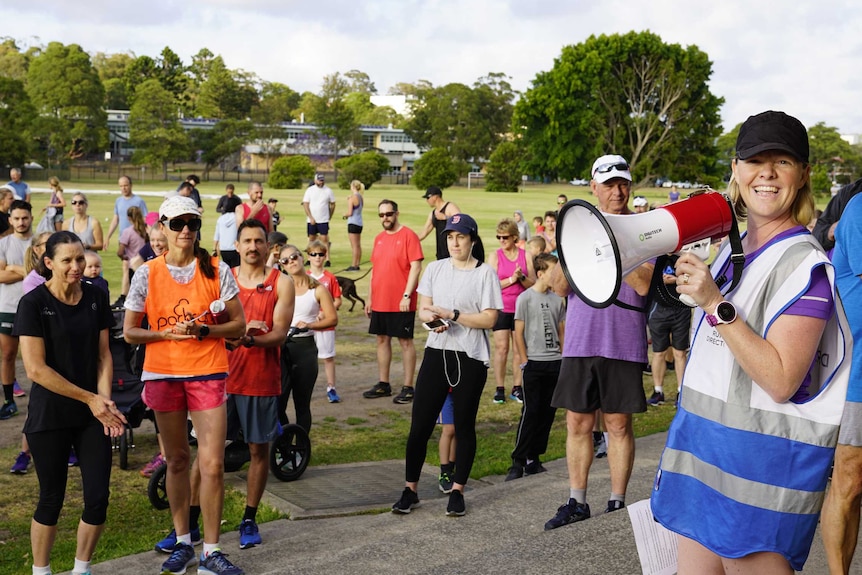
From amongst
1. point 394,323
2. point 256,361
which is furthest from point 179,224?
point 394,323

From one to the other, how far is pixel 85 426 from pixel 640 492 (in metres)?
3.56

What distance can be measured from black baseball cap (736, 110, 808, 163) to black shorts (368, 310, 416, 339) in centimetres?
763

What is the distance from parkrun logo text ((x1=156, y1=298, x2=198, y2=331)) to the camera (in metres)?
5.34

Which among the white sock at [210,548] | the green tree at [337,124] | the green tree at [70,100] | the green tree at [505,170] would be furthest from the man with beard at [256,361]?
the green tree at [337,124]

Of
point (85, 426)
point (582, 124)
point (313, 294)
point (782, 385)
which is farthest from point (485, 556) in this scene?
point (582, 124)

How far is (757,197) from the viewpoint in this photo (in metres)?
2.79

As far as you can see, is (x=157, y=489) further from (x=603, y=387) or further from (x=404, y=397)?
(x=404, y=397)

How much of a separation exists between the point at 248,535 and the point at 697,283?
4018mm

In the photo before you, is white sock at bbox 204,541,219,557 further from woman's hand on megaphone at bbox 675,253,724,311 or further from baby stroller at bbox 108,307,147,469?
woman's hand on megaphone at bbox 675,253,724,311

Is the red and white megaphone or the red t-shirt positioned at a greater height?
the red and white megaphone

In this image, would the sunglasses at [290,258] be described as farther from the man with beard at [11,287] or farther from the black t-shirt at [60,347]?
the black t-shirt at [60,347]

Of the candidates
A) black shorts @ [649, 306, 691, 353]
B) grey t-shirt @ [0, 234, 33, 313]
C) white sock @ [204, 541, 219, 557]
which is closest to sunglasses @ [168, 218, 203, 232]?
white sock @ [204, 541, 219, 557]

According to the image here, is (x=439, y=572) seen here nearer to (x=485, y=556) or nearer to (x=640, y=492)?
(x=485, y=556)

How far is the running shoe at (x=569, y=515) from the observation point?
5.58m
